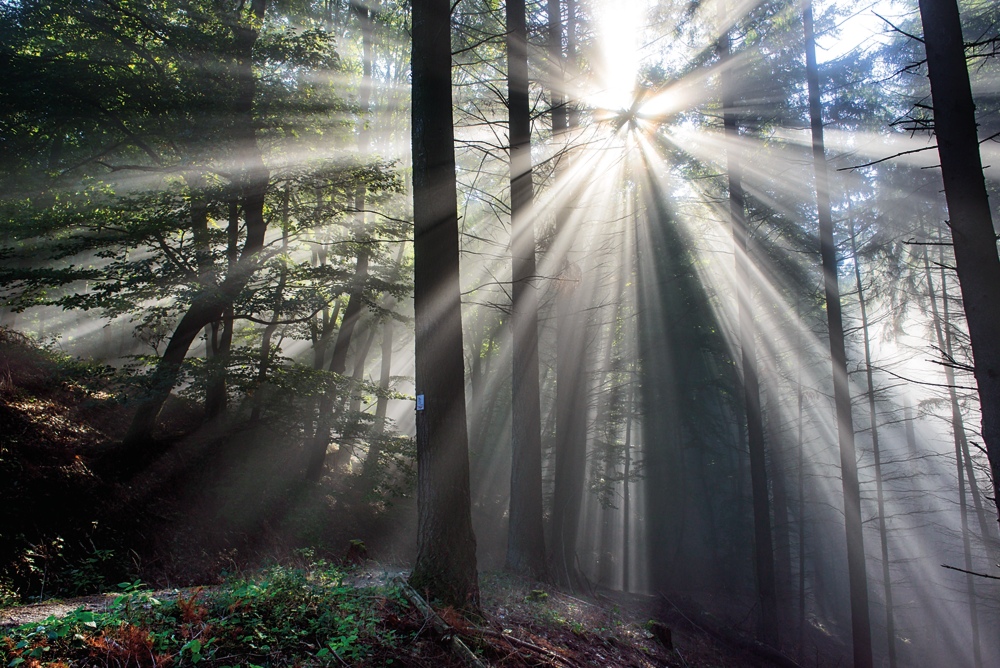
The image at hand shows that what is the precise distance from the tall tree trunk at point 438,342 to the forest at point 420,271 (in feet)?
0.11

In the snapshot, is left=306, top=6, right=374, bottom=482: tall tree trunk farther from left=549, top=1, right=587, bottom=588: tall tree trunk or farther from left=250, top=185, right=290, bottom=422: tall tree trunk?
left=549, top=1, right=587, bottom=588: tall tree trunk

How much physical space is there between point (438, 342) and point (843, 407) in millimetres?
9876

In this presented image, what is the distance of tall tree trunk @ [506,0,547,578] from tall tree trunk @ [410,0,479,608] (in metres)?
3.46

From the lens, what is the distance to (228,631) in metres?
3.76

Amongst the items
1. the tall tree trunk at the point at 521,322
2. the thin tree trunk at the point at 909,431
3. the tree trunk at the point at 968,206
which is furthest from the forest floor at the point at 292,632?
the thin tree trunk at the point at 909,431

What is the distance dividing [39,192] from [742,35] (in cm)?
1562

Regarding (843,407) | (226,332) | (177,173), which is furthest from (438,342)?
(843,407)

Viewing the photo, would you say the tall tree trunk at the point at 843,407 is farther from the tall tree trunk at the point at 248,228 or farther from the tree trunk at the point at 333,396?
the tall tree trunk at the point at 248,228

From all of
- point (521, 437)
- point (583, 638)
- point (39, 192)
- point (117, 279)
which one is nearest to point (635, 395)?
point (521, 437)

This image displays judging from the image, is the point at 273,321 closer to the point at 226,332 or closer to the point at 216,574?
the point at 226,332

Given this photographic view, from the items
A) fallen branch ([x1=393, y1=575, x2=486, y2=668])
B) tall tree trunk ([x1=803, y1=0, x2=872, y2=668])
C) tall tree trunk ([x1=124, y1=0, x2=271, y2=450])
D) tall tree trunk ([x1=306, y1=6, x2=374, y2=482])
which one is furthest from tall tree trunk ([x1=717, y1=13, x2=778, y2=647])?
tall tree trunk ([x1=124, y1=0, x2=271, y2=450])

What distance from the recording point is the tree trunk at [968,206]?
4.95 meters

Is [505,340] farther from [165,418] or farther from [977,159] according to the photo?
[977,159]

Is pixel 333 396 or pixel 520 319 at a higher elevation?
pixel 520 319
